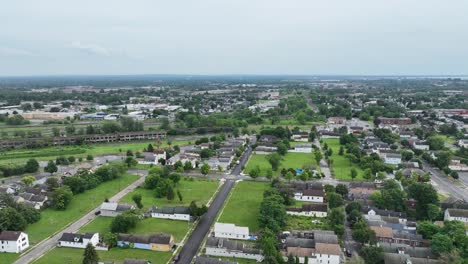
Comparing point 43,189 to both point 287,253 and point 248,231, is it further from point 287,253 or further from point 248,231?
point 287,253

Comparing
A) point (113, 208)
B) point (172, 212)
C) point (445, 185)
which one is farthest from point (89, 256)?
point (445, 185)

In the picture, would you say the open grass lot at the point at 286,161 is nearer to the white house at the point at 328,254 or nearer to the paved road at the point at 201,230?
the paved road at the point at 201,230

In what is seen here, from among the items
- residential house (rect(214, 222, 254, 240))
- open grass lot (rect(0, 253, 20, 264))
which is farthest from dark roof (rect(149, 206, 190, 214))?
open grass lot (rect(0, 253, 20, 264))

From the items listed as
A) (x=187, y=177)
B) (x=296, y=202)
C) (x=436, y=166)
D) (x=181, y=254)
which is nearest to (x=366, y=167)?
(x=436, y=166)

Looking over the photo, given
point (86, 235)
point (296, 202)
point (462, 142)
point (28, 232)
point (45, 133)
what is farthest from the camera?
point (45, 133)

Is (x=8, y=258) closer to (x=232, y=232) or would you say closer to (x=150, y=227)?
(x=150, y=227)

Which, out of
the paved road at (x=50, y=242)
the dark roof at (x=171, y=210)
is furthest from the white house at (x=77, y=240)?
the dark roof at (x=171, y=210)

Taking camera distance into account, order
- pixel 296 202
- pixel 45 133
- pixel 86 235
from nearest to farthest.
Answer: pixel 86 235
pixel 296 202
pixel 45 133

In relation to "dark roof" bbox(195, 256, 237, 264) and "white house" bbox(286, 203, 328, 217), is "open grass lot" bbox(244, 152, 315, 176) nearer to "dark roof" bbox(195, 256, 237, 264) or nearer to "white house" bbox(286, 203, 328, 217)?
"white house" bbox(286, 203, 328, 217)
